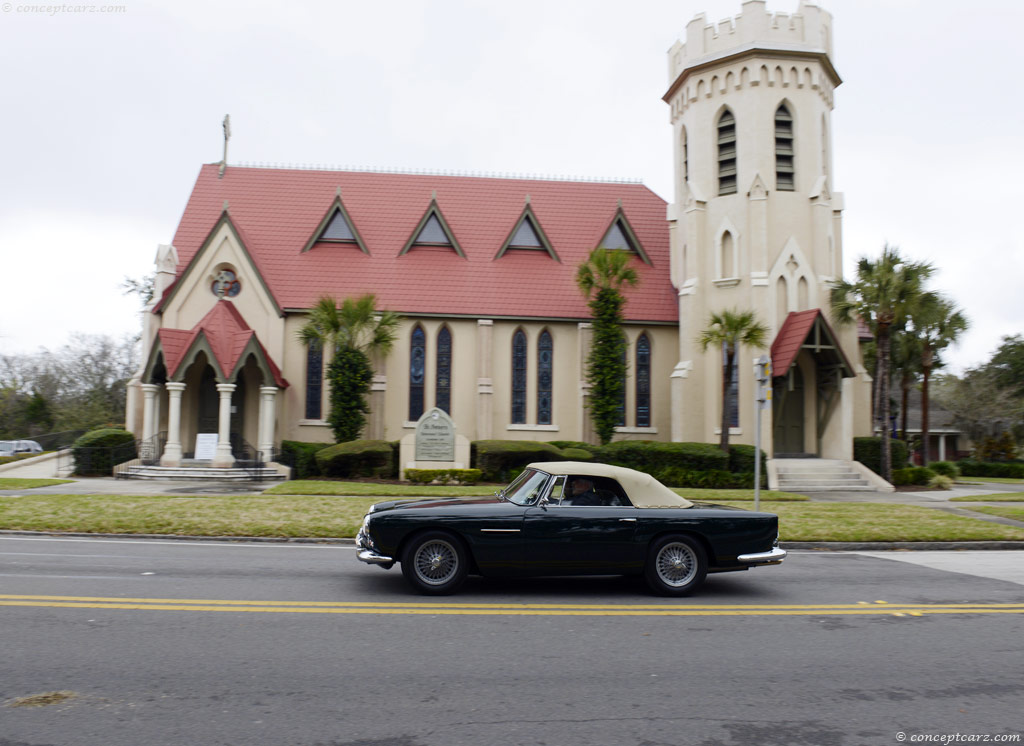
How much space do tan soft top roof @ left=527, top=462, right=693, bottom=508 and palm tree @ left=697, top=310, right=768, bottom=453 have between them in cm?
1581

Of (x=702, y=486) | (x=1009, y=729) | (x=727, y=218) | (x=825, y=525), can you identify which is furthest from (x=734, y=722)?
(x=727, y=218)

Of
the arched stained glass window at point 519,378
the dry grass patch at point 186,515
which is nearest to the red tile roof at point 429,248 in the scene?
the arched stained glass window at point 519,378

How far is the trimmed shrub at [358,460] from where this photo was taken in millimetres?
22781

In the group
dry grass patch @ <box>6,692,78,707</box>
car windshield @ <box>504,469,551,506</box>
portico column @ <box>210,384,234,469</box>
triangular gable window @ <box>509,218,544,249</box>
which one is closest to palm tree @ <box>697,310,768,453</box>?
triangular gable window @ <box>509,218,544,249</box>

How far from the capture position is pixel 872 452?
2566 cm

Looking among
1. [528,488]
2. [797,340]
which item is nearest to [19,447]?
[797,340]

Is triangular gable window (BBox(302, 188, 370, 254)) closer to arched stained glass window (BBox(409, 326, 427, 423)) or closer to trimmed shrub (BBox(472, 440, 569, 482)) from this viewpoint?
arched stained glass window (BBox(409, 326, 427, 423))

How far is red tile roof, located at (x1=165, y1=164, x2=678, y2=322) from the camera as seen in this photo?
91.7ft

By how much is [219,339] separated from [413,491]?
10049mm

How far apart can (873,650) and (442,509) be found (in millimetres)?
4193

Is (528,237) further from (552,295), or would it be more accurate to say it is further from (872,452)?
(872,452)

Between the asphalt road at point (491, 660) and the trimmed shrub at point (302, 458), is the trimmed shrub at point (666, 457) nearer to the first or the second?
the trimmed shrub at point (302, 458)

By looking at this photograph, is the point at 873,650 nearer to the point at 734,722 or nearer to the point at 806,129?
the point at 734,722

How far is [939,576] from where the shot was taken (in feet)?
32.2
